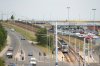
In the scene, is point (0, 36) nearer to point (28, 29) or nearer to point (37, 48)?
point (37, 48)

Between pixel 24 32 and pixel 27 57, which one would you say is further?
pixel 24 32

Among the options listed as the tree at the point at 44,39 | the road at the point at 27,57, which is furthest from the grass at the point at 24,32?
the road at the point at 27,57

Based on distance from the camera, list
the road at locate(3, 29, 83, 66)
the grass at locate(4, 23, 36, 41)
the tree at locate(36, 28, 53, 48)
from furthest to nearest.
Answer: the grass at locate(4, 23, 36, 41) < the tree at locate(36, 28, 53, 48) < the road at locate(3, 29, 83, 66)

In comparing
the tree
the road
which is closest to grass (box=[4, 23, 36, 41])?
the tree

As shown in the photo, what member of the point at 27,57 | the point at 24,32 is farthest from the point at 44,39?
the point at 24,32

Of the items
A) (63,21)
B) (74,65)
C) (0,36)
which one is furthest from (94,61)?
(63,21)

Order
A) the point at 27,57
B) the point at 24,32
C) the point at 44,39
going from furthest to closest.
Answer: the point at 24,32
the point at 44,39
the point at 27,57

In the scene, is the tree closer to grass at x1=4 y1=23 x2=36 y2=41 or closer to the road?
the road

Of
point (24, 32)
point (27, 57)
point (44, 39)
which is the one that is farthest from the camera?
point (24, 32)

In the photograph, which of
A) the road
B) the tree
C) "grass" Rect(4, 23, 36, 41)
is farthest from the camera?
"grass" Rect(4, 23, 36, 41)

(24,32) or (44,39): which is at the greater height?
(44,39)

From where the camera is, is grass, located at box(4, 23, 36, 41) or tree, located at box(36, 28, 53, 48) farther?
grass, located at box(4, 23, 36, 41)

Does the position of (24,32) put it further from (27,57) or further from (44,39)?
(27,57)

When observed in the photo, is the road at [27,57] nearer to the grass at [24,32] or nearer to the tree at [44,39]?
Result: the tree at [44,39]
